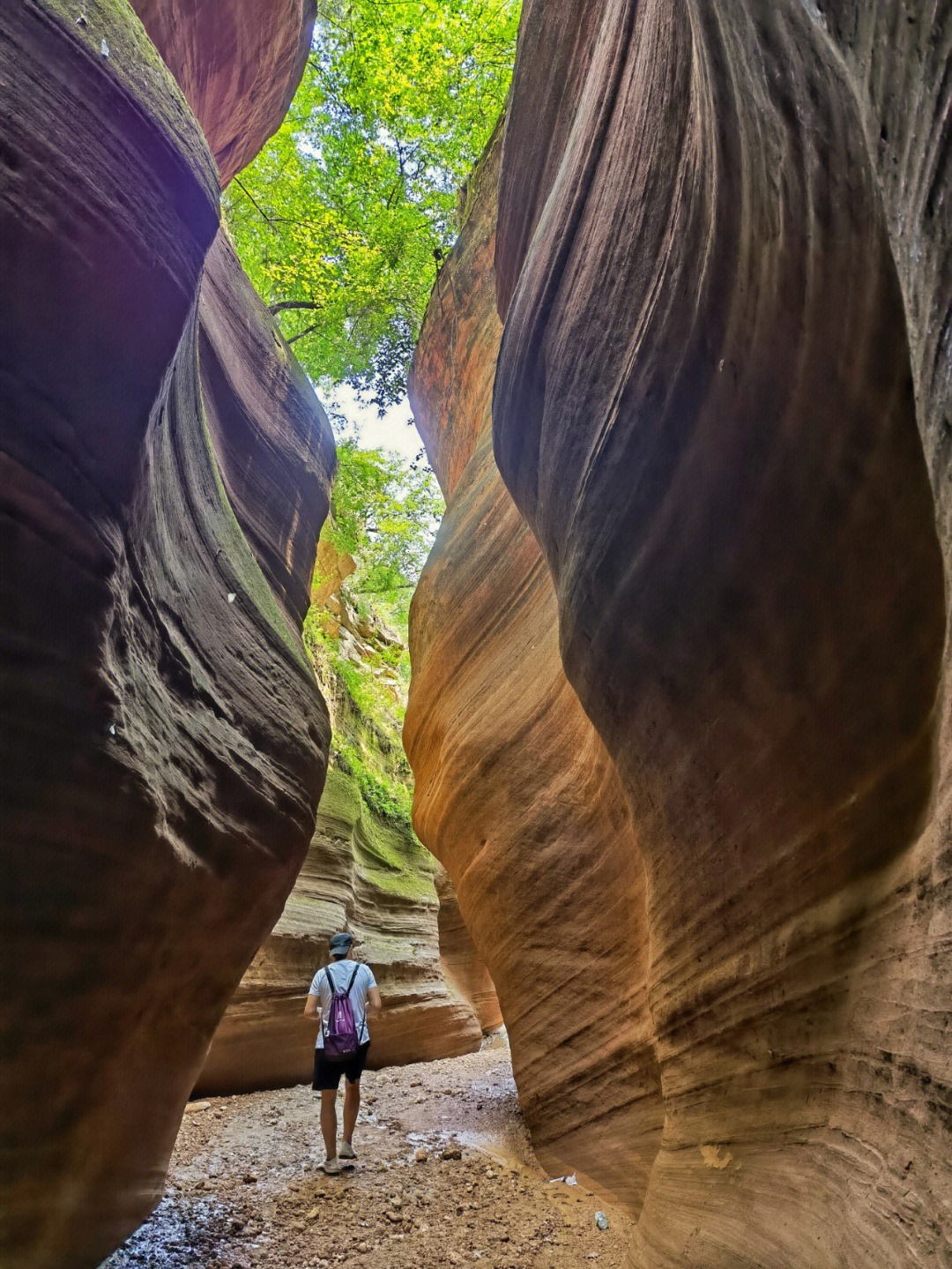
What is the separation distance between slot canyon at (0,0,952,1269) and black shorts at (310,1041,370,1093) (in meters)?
0.94

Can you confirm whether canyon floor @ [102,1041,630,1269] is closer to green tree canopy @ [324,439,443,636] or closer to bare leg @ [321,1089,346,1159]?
bare leg @ [321,1089,346,1159]

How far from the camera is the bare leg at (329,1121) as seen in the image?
5.08m

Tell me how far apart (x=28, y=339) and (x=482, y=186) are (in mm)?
8896

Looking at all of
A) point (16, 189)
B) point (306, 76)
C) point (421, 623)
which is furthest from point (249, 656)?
point (306, 76)

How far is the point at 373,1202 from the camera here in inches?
180

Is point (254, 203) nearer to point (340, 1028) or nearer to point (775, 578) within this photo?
point (340, 1028)

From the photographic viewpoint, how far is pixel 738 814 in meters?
3.04

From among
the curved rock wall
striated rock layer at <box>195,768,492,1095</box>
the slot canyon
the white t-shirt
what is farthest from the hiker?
the curved rock wall

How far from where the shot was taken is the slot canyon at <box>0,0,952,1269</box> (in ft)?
6.51

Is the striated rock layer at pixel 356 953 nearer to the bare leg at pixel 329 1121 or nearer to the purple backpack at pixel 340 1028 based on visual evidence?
the bare leg at pixel 329 1121

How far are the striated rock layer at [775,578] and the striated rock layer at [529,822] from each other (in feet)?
3.65

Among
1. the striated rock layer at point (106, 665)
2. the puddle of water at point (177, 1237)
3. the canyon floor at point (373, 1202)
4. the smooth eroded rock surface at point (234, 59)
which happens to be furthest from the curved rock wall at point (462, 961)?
the smooth eroded rock surface at point (234, 59)

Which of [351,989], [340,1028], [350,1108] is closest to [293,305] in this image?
[351,989]

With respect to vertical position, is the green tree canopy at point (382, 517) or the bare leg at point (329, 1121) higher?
the green tree canopy at point (382, 517)
